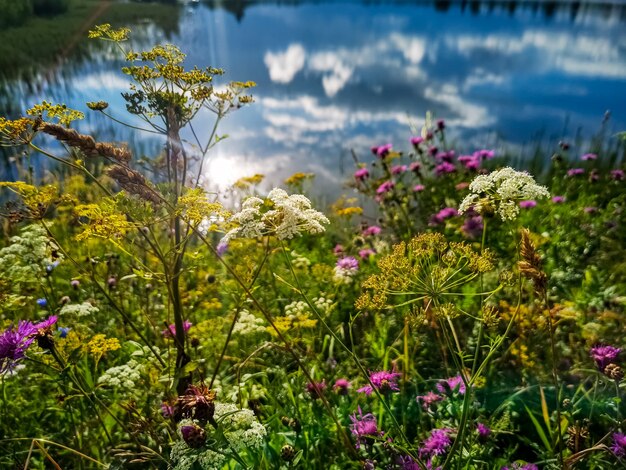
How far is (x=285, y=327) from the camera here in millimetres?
2277

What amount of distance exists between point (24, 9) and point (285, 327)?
744 centimetres

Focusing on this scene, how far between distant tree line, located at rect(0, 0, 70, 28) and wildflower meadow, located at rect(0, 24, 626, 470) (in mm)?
3745

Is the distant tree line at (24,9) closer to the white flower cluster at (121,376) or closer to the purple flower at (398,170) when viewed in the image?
the purple flower at (398,170)

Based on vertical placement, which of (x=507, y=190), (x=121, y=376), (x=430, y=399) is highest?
(x=507, y=190)

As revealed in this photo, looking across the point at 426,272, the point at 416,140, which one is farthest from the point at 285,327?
the point at 416,140

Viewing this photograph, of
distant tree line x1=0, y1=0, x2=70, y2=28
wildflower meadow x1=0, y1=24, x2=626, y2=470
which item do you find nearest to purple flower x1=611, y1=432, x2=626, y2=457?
wildflower meadow x1=0, y1=24, x2=626, y2=470

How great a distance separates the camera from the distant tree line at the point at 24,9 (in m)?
7.11

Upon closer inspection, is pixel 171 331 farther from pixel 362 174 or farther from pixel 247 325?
pixel 362 174

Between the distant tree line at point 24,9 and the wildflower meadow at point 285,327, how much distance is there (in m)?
3.74

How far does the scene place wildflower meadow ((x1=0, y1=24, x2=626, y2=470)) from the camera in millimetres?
1466

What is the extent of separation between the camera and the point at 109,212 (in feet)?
5.00

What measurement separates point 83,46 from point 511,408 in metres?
6.10

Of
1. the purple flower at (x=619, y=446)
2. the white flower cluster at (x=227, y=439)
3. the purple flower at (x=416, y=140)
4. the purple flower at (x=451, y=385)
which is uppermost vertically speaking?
the white flower cluster at (x=227, y=439)

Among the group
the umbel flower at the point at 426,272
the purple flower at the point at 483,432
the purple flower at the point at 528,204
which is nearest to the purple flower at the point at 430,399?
the purple flower at the point at 483,432
